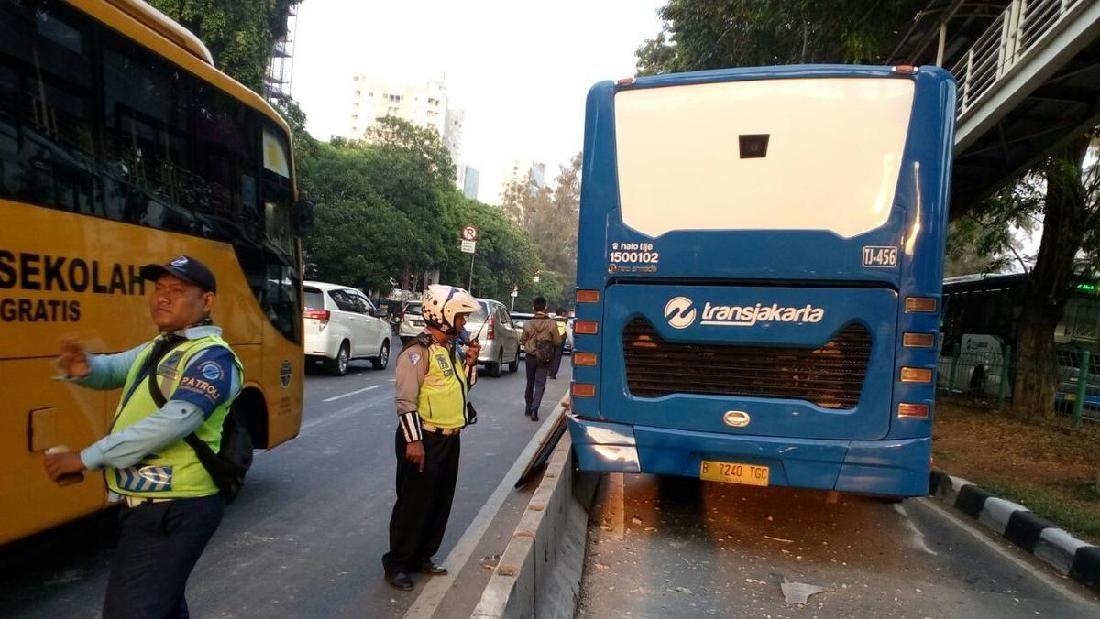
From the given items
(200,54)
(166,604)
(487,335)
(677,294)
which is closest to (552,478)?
(677,294)

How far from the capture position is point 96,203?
11.7 ft

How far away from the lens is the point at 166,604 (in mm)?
2178

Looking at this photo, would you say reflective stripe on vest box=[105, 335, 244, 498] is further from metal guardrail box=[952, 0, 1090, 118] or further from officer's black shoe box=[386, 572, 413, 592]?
metal guardrail box=[952, 0, 1090, 118]

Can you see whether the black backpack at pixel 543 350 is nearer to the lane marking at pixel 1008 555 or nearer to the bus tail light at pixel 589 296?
the lane marking at pixel 1008 555

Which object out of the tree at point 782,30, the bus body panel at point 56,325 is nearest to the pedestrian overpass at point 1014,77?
the tree at point 782,30

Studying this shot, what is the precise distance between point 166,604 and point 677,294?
11.2 feet

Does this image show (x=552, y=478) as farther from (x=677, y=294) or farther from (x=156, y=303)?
(x=156, y=303)

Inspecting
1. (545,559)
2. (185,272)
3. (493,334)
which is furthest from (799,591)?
(493,334)

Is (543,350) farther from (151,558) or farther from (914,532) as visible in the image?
(151,558)

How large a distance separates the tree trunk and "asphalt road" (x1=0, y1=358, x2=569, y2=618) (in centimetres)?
877

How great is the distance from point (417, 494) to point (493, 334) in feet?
35.8

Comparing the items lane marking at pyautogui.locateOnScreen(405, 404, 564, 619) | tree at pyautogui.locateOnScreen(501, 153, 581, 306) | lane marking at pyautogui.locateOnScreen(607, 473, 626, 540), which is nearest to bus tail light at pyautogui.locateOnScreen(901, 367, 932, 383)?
lane marking at pyautogui.locateOnScreen(607, 473, 626, 540)

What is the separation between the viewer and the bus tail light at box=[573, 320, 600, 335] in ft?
15.8

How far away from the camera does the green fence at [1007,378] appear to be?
35.7ft
